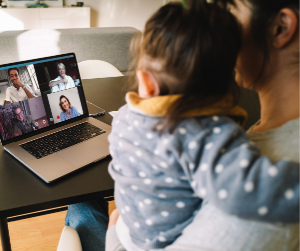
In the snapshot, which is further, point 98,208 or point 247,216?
point 98,208

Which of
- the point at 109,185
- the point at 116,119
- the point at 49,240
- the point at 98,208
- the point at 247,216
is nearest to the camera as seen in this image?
the point at 247,216

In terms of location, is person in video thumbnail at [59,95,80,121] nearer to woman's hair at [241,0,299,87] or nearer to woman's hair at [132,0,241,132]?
woman's hair at [132,0,241,132]

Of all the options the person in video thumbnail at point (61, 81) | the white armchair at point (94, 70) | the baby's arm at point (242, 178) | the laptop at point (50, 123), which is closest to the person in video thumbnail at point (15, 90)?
the laptop at point (50, 123)

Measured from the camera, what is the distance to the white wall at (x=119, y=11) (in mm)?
5316

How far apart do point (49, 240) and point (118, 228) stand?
1113 millimetres

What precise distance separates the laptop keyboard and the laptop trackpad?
0.03 meters

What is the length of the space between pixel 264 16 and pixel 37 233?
5.62ft

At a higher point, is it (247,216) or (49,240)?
(247,216)

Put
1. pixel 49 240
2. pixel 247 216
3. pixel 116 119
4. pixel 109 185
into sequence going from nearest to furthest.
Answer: pixel 247 216, pixel 116 119, pixel 109 185, pixel 49 240

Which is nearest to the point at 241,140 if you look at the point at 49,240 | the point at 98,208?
the point at 98,208

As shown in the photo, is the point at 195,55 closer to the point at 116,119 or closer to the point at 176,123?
the point at 176,123

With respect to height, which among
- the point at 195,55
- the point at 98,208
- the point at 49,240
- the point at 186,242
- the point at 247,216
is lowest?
the point at 49,240

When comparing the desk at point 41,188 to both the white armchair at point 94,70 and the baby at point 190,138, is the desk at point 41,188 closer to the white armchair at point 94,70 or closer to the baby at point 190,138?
the baby at point 190,138

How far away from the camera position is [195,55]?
1.73 feet
